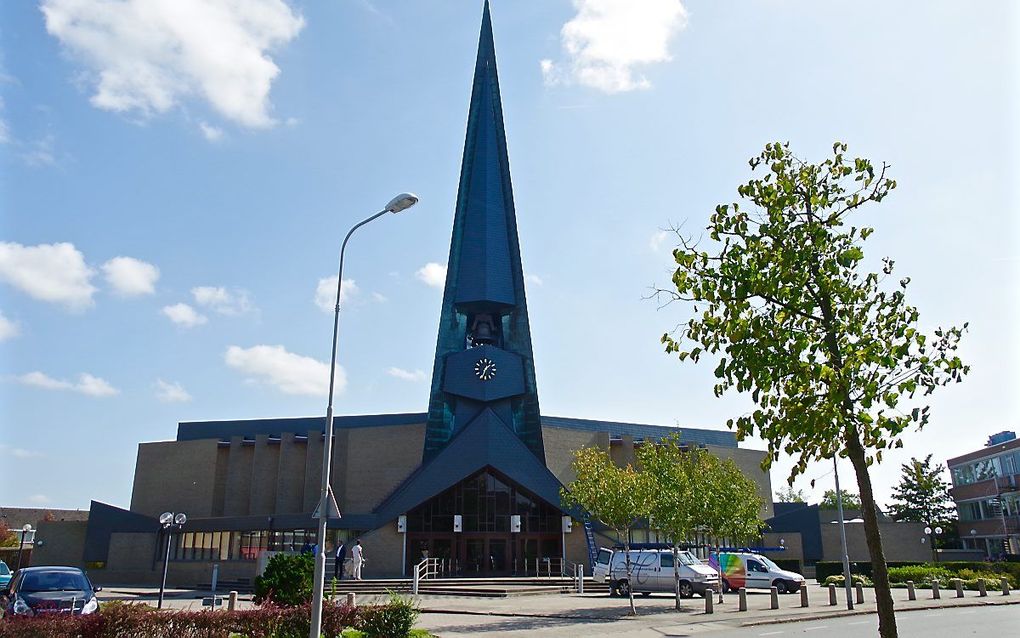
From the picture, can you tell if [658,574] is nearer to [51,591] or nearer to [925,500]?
[51,591]

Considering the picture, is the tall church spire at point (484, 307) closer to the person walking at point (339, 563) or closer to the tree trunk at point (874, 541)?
the person walking at point (339, 563)

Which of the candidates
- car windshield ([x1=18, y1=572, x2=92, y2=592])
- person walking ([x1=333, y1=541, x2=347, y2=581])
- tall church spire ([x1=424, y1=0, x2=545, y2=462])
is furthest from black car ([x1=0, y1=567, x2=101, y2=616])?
tall church spire ([x1=424, y1=0, x2=545, y2=462])

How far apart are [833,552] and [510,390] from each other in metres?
26.2

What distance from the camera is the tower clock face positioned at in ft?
156

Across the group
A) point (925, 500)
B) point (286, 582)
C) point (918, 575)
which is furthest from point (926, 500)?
point (286, 582)

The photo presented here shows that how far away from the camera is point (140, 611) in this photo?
12344mm

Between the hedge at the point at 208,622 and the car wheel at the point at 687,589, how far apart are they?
61.6ft

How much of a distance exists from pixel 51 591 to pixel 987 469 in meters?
65.4

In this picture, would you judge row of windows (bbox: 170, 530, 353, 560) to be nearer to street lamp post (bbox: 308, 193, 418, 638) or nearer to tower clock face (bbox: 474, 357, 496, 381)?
tower clock face (bbox: 474, 357, 496, 381)

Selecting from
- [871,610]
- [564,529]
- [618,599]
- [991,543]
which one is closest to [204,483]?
[564,529]

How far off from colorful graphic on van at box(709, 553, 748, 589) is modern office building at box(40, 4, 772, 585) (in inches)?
376

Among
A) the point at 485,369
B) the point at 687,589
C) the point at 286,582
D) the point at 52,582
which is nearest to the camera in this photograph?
the point at 286,582

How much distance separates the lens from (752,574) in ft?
112

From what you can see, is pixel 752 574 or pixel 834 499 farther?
pixel 834 499
